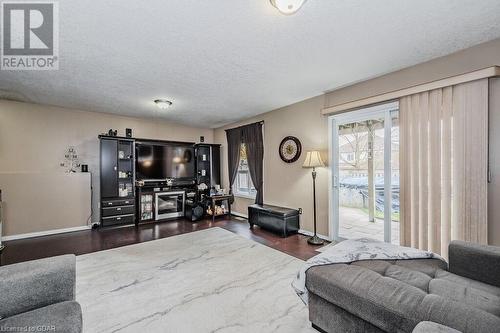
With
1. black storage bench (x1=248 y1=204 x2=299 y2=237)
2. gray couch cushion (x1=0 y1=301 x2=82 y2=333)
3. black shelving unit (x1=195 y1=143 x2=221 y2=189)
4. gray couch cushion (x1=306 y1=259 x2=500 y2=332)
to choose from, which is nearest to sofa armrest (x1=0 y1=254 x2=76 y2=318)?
gray couch cushion (x1=0 y1=301 x2=82 y2=333)

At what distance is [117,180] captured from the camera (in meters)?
4.75

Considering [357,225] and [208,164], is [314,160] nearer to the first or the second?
[357,225]

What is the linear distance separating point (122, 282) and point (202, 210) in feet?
9.77

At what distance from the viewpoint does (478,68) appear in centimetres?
229

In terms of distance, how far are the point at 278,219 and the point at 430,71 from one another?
3.03 meters

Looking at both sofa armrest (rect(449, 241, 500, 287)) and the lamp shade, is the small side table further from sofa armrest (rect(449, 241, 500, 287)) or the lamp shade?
sofa armrest (rect(449, 241, 500, 287))

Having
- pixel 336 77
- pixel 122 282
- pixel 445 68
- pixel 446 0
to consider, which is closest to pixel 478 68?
pixel 445 68

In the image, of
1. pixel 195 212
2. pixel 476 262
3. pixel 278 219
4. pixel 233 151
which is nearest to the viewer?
pixel 476 262

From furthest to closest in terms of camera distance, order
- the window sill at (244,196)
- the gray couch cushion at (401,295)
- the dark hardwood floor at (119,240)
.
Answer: the window sill at (244,196), the dark hardwood floor at (119,240), the gray couch cushion at (401,295)

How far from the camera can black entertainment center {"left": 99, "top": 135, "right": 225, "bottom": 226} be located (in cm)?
467

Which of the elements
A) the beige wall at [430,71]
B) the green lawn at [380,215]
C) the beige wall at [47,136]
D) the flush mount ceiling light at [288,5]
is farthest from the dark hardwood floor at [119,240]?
the flush mount ceiling light at [288,5]

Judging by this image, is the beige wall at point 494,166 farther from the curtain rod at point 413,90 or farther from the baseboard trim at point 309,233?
the baseboard trim at point 309,233

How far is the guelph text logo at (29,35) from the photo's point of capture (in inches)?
69.8

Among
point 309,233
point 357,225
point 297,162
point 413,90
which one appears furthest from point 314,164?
point 413,90
